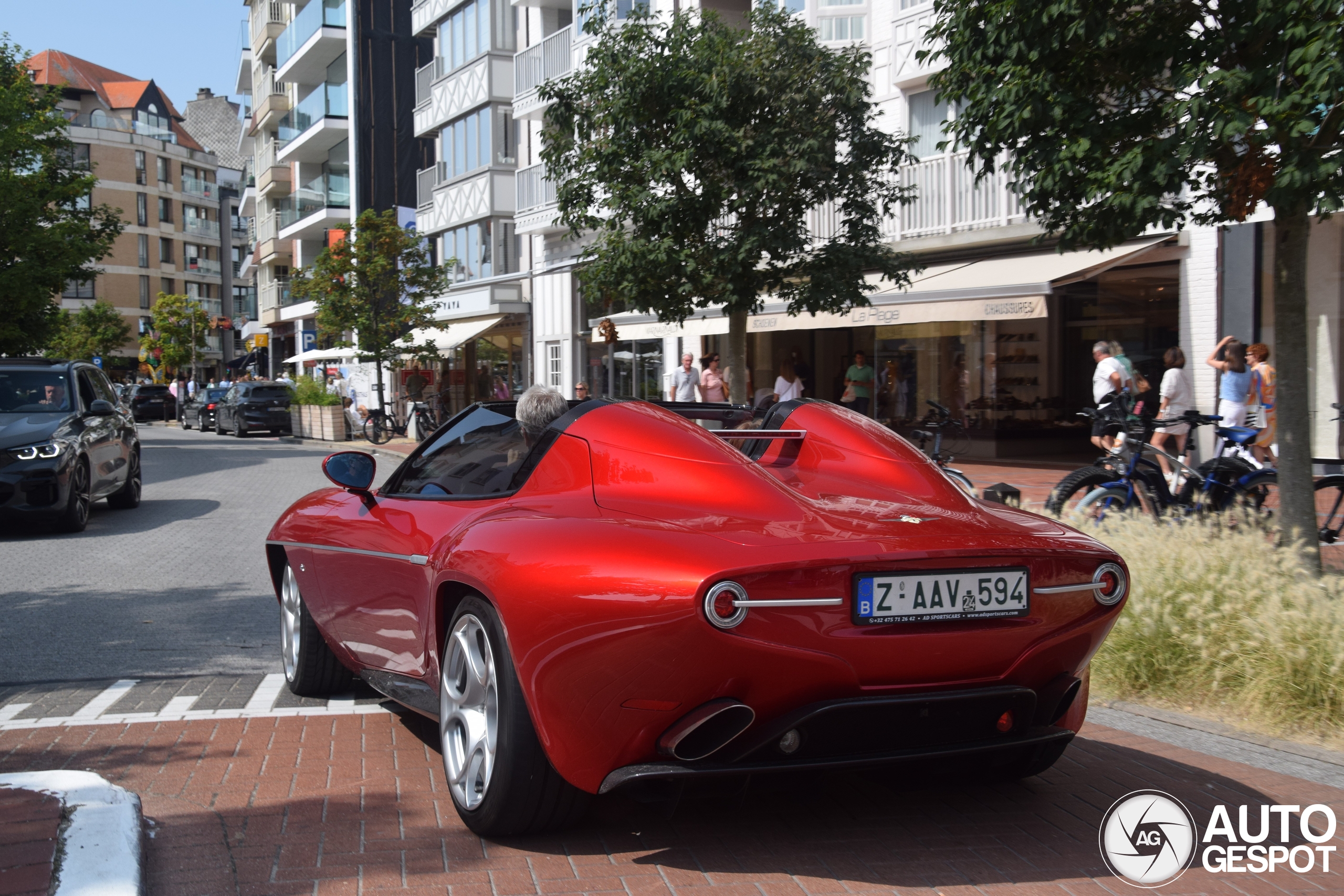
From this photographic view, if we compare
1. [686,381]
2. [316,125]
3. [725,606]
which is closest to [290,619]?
[725,606]

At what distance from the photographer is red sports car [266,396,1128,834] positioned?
122 inches

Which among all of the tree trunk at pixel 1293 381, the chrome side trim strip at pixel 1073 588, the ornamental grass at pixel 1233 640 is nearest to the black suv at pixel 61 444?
the ornamental grass at pixel 1233 640

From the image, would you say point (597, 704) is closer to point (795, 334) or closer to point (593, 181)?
point (593, 181)

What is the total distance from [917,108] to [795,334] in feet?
18.6

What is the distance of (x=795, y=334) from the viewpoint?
26.3m

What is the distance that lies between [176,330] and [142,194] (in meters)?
21.7

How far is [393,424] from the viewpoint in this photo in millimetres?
32938

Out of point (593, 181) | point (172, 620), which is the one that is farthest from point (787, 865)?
point (593, 181)

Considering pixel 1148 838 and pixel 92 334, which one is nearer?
pixel 1148 838

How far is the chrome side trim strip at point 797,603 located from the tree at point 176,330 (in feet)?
257

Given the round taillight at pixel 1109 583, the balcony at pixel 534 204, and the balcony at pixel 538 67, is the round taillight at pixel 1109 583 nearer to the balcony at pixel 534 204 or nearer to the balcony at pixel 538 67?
the balcony at pixel 534 204

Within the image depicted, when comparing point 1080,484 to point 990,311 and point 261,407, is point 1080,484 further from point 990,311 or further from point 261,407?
point 261,407

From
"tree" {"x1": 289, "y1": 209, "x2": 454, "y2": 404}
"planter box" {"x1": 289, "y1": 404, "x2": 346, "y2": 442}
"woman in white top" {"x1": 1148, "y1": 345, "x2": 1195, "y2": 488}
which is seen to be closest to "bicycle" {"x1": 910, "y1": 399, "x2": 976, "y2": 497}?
"woman in white top" {"x1": 1148, "y1": 345, "x2": 1195, "y2": 488}

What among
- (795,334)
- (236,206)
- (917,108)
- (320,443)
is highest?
(236,206)
